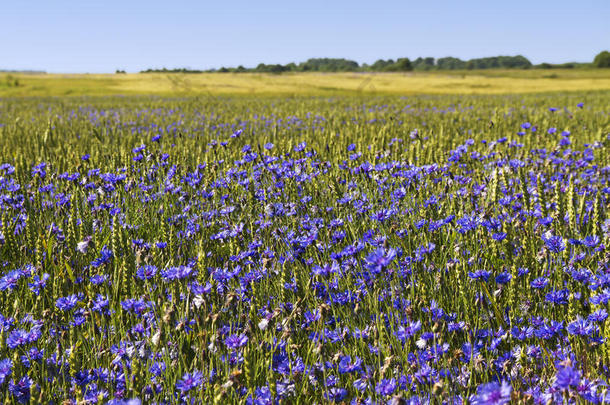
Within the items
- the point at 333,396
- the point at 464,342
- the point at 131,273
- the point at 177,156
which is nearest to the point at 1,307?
the point at 131,273

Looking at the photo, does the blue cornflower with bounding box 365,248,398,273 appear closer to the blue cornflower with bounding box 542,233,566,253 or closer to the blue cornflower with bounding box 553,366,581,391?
the blue cornflower with bounding box 553,366,581,391

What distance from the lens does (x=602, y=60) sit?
90.9 m

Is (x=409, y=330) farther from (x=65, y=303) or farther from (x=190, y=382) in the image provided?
(x=65, y=303)

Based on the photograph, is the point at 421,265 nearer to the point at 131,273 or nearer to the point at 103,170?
the point at 131,273

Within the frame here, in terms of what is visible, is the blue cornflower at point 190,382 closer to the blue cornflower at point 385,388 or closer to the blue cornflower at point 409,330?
the blue cornflower at point 385,388

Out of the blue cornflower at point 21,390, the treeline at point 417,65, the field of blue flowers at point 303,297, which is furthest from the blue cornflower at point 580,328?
the treeline at point 417,65

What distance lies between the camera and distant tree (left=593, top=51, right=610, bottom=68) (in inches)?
3551

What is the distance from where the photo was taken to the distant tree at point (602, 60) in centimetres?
9019

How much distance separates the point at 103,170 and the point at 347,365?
14.8 ft

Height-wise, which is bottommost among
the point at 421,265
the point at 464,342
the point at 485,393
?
the point at 464,342

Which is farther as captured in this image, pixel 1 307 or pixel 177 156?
pixel 177 156

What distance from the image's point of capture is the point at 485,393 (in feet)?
4.00

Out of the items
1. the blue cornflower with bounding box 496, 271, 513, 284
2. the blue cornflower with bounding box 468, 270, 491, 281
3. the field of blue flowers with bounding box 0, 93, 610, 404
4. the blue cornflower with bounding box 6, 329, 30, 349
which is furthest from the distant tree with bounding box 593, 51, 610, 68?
the blue cornflower with bounding box 6, 329, 30, 349

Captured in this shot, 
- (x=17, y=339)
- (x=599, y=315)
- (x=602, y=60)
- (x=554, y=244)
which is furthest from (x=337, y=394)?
(x=602, y=60)
